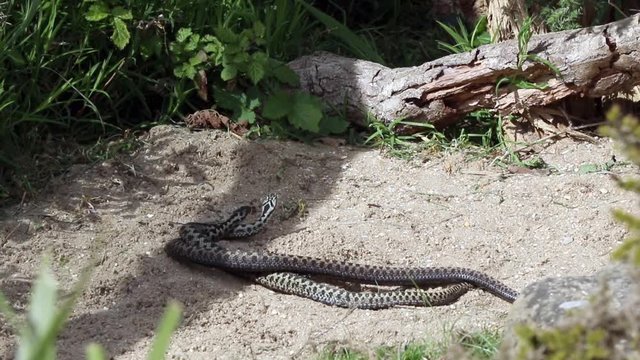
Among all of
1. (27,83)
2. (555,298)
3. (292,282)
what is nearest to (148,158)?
(27,83)

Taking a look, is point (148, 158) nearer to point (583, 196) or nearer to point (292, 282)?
point (292, 282)

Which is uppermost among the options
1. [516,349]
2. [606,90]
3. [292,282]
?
[516,349]

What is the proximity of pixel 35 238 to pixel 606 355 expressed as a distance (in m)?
4.48

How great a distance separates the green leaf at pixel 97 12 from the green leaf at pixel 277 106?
124 cm

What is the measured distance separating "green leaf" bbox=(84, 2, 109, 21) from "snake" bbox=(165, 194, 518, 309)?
160 cm

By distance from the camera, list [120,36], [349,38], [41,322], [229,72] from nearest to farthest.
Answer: [41,322] → [120,36] → [229,72] → [349,38]

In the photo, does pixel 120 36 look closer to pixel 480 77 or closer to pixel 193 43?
pixel 193 43

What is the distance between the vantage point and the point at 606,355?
3.17m

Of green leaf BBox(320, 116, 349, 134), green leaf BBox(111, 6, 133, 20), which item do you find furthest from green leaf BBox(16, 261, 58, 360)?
green leaf BBox(320, 116, 349, 134)

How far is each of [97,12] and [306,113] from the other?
5.06 feet

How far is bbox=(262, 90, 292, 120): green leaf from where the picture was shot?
319 inches

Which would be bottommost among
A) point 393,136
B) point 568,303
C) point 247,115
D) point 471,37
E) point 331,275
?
point 331,275

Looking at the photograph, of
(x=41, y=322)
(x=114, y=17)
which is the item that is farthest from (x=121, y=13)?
(x=41, y=322)

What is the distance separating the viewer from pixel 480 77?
8.00 metres
